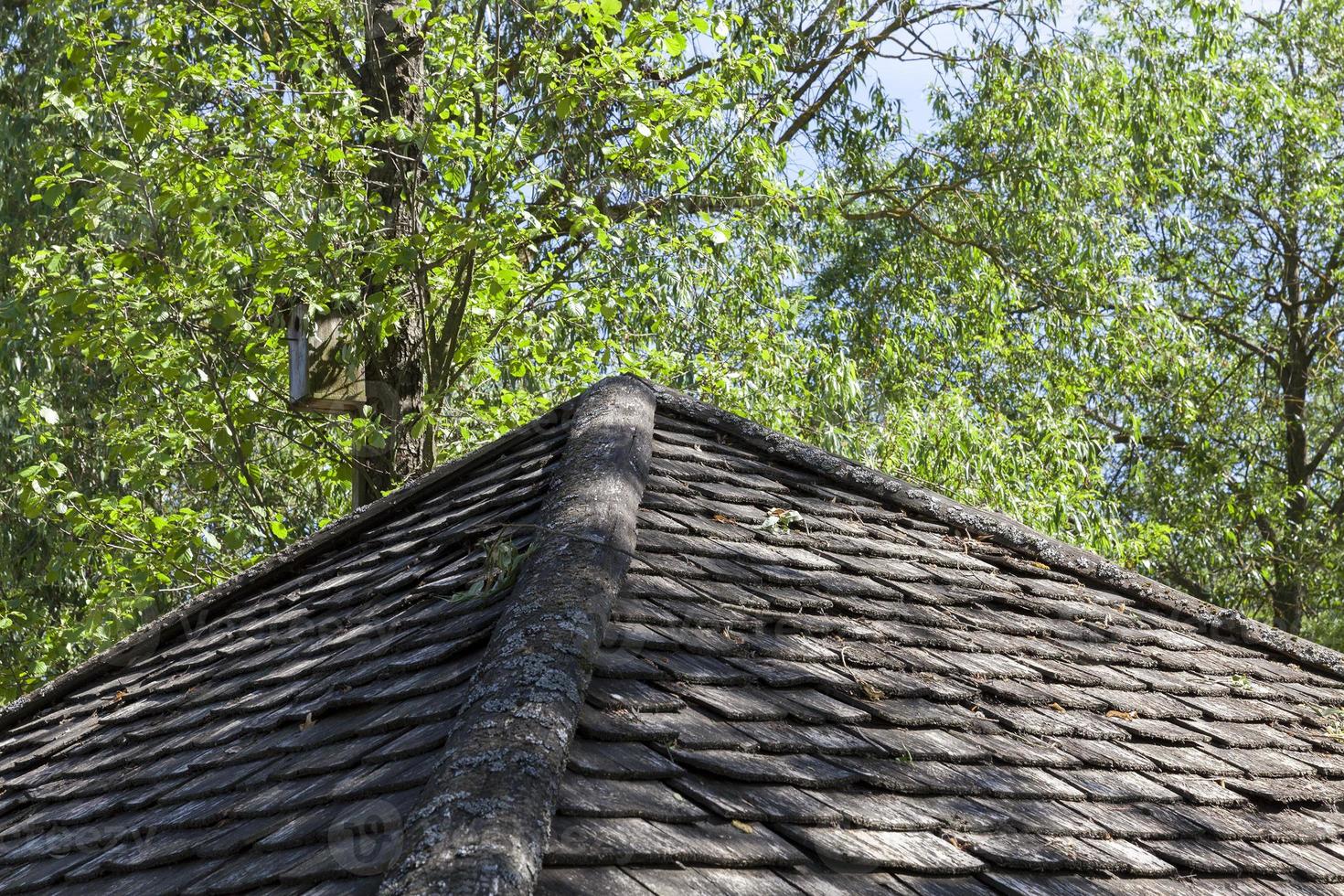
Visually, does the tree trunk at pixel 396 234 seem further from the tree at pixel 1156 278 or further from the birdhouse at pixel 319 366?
the tree at pixel 1156 278

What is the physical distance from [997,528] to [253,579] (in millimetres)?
2801

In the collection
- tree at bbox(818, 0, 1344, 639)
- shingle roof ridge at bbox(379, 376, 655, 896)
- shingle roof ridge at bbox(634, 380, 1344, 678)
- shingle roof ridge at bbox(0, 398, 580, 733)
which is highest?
tree at bbox(818, 0, 1344, 639)

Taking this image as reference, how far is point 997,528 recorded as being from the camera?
447cm

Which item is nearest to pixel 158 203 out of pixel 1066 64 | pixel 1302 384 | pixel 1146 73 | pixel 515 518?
pixel 515 518

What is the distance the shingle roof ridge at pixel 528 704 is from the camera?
182 cm

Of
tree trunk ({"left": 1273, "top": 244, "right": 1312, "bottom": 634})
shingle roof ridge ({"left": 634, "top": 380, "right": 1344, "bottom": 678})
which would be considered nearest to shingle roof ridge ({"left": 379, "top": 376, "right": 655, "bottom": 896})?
shingle roof ridge ({"left": 634, "top": 380, "right": 1344, "bottom": 678})

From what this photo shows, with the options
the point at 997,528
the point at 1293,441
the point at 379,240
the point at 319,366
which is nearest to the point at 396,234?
the point at 379,240

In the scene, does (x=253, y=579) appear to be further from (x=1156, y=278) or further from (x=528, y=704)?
(x=1156, y=278)

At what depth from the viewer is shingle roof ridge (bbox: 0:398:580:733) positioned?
15.3 feet

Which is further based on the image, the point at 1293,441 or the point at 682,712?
the point at 1293,441

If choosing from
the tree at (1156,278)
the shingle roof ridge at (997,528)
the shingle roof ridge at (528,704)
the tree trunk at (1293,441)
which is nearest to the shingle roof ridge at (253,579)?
the shingle roof ridge at (997,528)

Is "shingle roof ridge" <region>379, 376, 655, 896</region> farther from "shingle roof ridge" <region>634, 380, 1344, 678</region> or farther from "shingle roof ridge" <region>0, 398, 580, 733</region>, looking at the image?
"shingle roof ridge" <region>0, 398, 580, 733</region>

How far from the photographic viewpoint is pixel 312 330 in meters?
7.62

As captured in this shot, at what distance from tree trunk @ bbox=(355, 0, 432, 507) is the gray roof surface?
12.6ft
